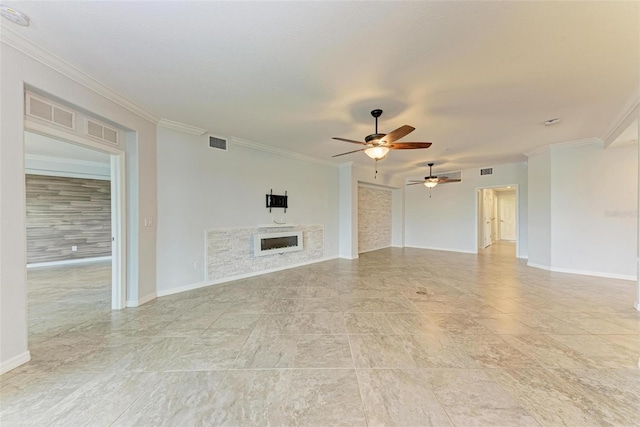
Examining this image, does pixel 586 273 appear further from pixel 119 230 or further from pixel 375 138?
pixel 119 230

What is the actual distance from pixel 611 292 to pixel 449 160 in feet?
12.9

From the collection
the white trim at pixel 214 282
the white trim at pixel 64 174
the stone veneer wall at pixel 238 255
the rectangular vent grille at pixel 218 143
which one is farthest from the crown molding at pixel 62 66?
the white trim at pixel 64 174

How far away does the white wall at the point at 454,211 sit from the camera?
6895mm

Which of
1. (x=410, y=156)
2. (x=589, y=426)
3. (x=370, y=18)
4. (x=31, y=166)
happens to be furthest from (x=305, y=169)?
(x=31, y=166)

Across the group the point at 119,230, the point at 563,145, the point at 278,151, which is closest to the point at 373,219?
the point at 278,151

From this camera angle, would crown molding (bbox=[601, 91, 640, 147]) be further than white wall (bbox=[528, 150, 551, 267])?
No

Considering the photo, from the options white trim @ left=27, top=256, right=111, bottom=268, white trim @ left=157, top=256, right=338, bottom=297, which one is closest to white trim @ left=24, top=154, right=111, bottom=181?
white trim @ left=27, top=256, right=111, bottom=268

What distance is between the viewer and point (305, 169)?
605cm

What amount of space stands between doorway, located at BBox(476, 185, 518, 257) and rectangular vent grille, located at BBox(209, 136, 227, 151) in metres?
7.79

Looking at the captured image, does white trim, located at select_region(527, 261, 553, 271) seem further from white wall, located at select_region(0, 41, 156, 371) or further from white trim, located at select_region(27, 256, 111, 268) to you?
white trim, located at select_region(27, 256, 111, 268)

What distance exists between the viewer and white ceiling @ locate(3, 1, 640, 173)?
5.69ft

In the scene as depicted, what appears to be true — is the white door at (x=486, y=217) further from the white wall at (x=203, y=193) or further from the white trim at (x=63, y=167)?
the white trim at (x=63, y=167)

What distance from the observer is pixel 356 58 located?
222 cm

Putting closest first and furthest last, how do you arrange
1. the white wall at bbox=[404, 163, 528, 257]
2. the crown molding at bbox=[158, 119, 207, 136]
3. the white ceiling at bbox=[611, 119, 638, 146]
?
1. the white ceiling at bbox=[611, 119, 638, 146]
2. the crown molding at bbox=[158, 119, 207, 136]
3. the white wall at bbox=[404, 163, 528, 257]
